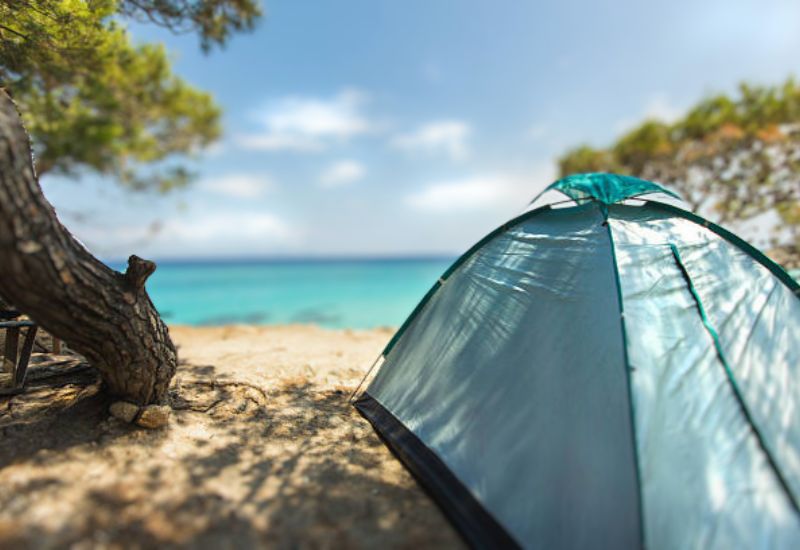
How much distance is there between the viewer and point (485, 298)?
137 inches

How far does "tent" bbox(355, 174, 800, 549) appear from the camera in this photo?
2117mm

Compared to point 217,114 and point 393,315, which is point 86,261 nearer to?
point 217,114

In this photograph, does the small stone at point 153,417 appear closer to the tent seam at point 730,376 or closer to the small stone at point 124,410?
the small stone at point 124,410

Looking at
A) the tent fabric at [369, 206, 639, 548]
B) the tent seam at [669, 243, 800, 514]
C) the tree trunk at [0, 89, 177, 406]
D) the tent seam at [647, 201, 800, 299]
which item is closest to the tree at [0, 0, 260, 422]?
the tree trunk at [0, 89, 177, 406]

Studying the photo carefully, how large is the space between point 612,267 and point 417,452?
2112 mm

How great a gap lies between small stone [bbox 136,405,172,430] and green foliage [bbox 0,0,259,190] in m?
3.74

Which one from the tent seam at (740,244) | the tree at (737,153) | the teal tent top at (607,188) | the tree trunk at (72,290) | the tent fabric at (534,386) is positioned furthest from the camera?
the tree at (737,153)

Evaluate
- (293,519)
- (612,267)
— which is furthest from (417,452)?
(612,267)

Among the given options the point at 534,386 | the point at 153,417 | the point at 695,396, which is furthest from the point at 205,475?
the point at 695,396

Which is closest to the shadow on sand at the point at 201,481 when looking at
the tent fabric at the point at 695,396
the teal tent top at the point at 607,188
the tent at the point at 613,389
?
the tent at the point at 613,389

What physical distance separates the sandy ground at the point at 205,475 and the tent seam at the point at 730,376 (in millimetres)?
1858

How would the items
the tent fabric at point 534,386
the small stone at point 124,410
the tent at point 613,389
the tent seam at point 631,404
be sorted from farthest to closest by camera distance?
1. the small stone at point 124,410
2. the tent fabric at point 534,386
3. the tent at point 613,389
4. the tent seam at point 631,404

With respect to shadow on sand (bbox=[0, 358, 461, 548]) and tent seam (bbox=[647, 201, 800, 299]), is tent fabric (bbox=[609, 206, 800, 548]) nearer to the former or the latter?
tent seam (bbox=[647, 201, 800, 299])

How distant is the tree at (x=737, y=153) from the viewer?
11359 mm
